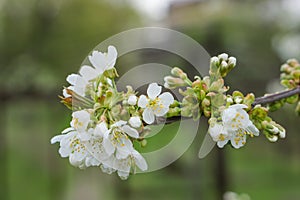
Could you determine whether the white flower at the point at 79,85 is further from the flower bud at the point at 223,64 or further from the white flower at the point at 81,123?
the flower bud at the point at 223,64

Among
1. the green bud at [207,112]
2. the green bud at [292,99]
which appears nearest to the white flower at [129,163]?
the green bud at [207,112]

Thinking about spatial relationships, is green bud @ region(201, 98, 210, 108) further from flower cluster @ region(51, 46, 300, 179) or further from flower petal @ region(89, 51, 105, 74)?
flower petal @ region(89, 51, 105, 74)

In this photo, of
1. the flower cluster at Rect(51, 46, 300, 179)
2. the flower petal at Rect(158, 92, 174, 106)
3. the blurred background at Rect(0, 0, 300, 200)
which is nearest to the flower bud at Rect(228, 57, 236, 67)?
the flower cluster at Rect(51, 46, 300, 179)

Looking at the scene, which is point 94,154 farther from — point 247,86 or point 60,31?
point 60,31

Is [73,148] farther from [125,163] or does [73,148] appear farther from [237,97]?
[237,97]

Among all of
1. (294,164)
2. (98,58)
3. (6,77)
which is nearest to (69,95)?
(98,58)

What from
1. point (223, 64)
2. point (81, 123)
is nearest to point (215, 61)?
point (223, 64)
